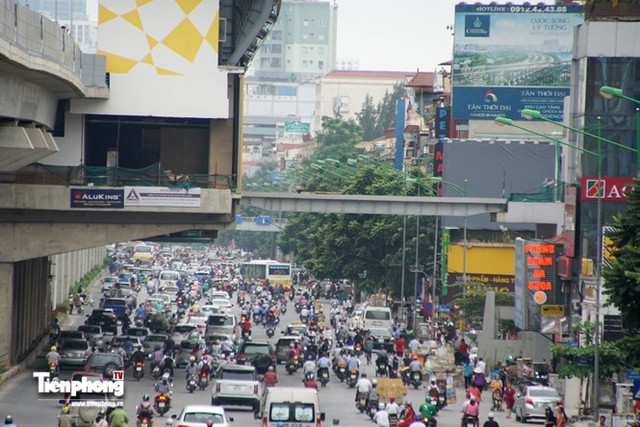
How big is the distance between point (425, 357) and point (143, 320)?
19001 mm

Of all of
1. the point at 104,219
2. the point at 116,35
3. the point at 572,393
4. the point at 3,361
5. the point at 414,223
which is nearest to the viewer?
the point at 572,393

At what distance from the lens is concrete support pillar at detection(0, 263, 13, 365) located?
5138 centimetres

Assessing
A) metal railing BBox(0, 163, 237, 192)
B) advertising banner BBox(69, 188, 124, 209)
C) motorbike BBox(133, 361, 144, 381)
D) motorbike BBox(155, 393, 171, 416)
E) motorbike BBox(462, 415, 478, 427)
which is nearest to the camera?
motorbike BBox(462, 415, 478, 427)

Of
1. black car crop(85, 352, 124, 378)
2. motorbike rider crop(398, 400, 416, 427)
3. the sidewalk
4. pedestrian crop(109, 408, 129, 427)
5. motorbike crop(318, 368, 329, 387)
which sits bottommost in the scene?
the sidewalk

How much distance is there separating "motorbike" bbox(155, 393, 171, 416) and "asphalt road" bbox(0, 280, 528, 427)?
479 millimetres

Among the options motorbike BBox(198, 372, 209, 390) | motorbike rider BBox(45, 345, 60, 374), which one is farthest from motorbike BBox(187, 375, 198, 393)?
motorbike rider BBox(45, 345, 60, 374)

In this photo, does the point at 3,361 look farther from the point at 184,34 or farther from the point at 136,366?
the point at 184,34

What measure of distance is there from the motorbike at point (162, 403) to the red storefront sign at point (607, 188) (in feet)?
54.5

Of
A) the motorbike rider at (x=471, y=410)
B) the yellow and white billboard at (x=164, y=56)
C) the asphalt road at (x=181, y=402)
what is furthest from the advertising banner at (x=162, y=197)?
the motorbike rider at (x=471, y=410)

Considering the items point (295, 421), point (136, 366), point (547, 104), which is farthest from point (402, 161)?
point (295, 421)

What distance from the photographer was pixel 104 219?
5562cm

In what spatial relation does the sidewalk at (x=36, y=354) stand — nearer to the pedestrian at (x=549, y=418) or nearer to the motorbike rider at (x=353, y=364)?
the motorbike rider at (x=353, y=364)

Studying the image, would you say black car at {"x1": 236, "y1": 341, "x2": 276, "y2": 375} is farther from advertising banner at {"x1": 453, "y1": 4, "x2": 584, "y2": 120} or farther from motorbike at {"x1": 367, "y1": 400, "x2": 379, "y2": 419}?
advertising banner at {"x1": 453, "y1": 4, "x2": 584, "y2": 120}

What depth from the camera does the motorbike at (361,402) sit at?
4406 centimetres
